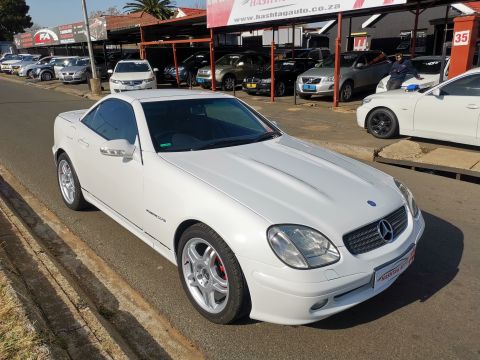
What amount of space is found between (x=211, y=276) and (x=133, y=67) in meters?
17.5

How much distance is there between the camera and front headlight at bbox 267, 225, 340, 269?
8.20ft

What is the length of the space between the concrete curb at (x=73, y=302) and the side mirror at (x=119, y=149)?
1.06 metres

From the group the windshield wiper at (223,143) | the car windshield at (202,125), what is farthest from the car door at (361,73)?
the windshield wiper at (223,143)

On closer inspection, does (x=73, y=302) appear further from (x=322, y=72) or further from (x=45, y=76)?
(x=45, y=76)

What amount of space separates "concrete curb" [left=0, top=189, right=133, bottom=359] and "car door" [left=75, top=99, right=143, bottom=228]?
Answer: 724mm

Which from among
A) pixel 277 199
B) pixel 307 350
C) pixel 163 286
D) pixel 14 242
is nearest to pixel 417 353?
pixel 307 350

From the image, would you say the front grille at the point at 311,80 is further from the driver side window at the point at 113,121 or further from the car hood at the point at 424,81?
the driver side window at the point at 113,121

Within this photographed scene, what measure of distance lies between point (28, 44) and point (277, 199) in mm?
50597

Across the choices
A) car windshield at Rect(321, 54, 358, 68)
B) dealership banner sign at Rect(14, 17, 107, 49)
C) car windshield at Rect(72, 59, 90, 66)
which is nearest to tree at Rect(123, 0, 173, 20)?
dealership banner sign at Rect(14, 17, 107, 49)

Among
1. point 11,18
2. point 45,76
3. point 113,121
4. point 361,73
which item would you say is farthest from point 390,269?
point 11,18

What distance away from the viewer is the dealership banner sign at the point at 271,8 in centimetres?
1182

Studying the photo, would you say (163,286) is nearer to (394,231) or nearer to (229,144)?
(229,144)

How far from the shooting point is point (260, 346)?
2754mm

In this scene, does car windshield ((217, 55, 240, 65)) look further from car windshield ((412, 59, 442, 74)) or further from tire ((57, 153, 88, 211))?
tire ((57, 153, 88, 211))
